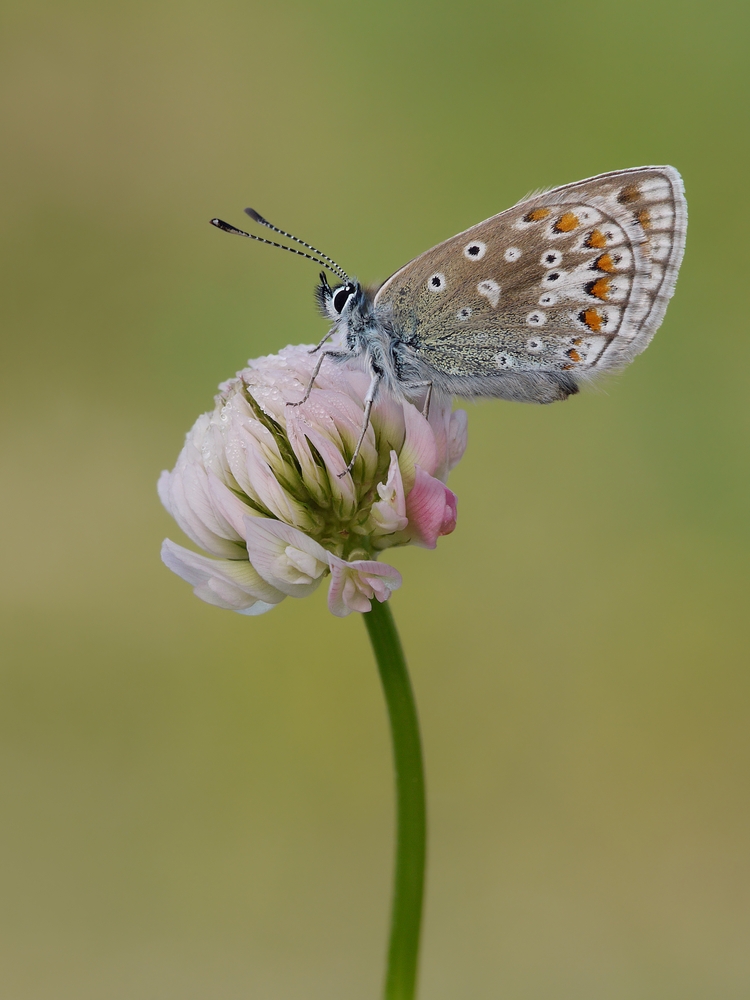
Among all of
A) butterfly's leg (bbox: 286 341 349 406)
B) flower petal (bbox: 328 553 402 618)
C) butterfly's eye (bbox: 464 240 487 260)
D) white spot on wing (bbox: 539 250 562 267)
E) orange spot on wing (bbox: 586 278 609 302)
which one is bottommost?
flower petal (bbox: 328 553 402 618)

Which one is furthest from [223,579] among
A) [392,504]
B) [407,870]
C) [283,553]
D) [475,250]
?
[475,250]

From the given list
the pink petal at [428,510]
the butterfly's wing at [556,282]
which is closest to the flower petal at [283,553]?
the pink petal at [428,510]

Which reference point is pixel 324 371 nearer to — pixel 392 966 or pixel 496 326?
pixel 496 326

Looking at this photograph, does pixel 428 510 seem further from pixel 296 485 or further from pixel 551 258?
pixel 551 258

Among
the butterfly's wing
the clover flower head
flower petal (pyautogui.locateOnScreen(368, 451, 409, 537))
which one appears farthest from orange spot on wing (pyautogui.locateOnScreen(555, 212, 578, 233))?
flower petal (pyautogui.locateOnScreen(368, 451, 409, 537))

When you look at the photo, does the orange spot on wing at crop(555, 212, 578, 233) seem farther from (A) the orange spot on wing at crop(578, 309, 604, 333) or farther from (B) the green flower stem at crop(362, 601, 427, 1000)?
(B) the green flower stem at crop(362, 601, 427, 1000)

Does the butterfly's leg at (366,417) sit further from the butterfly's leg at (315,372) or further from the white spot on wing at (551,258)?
the white spot on wing at (551,258)

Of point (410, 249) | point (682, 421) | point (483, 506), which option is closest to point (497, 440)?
point (483, 506)
